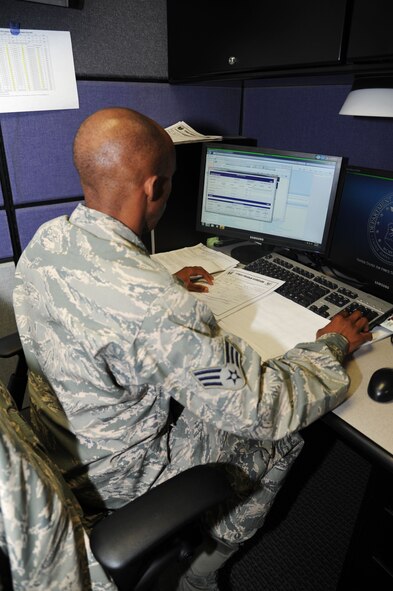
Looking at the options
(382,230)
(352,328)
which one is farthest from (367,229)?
(352,328)

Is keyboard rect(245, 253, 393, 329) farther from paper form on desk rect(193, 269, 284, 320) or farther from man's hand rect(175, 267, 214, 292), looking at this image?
man's hand rect(175, 267, 214, 292)

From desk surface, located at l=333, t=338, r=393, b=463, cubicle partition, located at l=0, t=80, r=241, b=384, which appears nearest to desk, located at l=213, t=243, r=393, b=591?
desk surface, located at l=333, t=338, r=393, b=463

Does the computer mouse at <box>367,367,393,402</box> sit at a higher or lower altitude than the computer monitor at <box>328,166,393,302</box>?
lower

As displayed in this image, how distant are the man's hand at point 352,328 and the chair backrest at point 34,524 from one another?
1.91 ft

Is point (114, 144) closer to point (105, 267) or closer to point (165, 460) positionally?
point (105, 267)

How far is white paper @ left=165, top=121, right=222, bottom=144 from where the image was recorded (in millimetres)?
1246

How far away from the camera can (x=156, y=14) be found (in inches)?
47.5

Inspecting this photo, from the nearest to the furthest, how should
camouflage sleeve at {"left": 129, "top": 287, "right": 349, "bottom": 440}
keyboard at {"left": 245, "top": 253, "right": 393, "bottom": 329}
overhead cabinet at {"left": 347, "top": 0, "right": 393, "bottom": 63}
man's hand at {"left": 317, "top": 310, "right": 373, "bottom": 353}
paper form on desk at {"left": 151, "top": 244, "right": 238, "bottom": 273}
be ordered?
camouflage sleeve at {"left": 129, "top": 287, "right": 349, "bottom": 440}
overhead cabinet at {"left": 347, "top": 0, "right": 393, "bottom": 63}
man's hand at {"left": 317, "top": 310, "right": 373, "bottom": 353}
keyboard at {"left": 245, "top": 253, "right": 393, "bottom": 329}
paper form on desk at {"left": 151, "top": 244, "right": 238, "bottom": 273}

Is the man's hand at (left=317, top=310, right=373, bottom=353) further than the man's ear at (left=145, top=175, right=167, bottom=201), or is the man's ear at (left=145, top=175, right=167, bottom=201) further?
the man's hand at (left=317, top=310, right=373, bottom=353)

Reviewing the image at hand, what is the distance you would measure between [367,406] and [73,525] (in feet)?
1.67

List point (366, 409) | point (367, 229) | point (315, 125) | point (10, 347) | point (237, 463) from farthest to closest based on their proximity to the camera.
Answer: point (315, 125) → point (367, 229) → point (10, 347) → point (237, 463) → point (366, 409)

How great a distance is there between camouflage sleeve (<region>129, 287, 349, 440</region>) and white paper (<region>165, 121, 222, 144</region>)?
30.6 inches

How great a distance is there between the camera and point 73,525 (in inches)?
20.9

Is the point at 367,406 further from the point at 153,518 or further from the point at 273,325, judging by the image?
the point at 153,518
